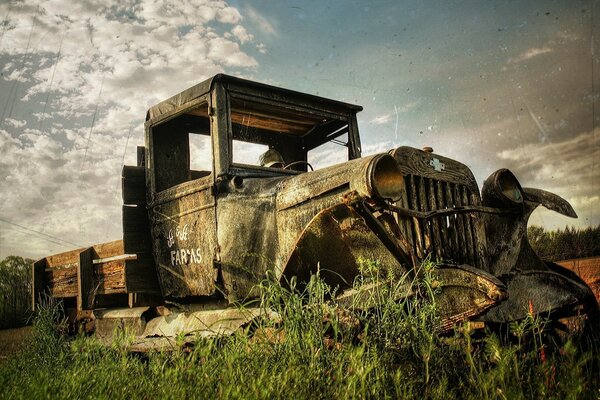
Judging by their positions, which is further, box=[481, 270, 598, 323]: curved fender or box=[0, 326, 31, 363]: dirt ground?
box=[0, 326, 31, 363]: dirt ground

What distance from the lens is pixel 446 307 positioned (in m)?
2.38

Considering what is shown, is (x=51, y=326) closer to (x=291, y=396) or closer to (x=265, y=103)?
(x=265, y=103)

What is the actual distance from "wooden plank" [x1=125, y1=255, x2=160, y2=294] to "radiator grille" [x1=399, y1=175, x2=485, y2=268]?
2388mm

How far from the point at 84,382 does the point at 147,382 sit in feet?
Answer: 0.97

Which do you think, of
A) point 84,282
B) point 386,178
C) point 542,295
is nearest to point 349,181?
point 386,178

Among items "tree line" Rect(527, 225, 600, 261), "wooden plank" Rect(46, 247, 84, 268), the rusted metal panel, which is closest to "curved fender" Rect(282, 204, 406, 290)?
the rusted metal panel

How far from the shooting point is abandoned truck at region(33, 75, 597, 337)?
252cm

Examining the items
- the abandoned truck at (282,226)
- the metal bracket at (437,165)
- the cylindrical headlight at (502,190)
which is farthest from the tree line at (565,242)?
the metal bracket at (437,165)

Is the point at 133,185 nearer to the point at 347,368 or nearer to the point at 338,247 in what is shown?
the point at 338,247

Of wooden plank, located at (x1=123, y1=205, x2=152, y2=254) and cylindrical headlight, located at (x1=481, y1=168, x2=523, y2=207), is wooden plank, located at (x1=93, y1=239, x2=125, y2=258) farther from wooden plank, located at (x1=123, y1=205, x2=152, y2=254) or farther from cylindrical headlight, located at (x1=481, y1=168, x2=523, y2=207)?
cylindrical headlight, located at (x1=481, y1=168, x2=523, y2=207)

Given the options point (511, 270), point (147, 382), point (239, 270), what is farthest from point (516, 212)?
point (147, 382)

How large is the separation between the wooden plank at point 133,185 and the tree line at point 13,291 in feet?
17.7

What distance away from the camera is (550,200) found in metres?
3.45

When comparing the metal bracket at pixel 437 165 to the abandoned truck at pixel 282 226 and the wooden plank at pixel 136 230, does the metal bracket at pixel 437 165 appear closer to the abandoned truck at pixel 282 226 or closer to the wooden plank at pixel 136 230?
the abandoned truck at pixel 282 226
